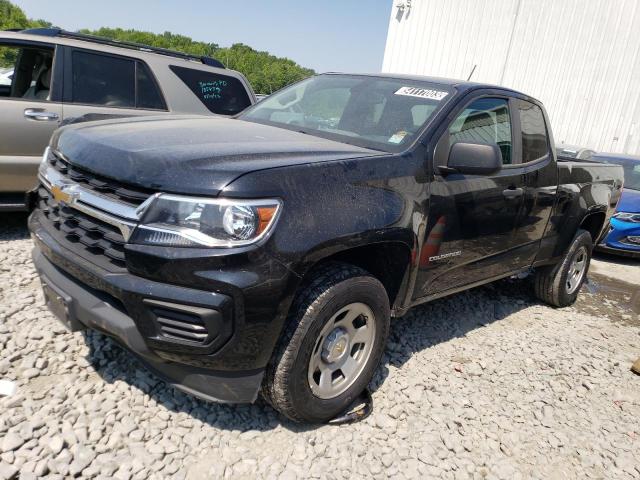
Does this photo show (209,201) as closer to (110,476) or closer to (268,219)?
(268,219)

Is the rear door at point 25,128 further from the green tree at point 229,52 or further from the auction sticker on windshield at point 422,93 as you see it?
the green tree at point 229,52

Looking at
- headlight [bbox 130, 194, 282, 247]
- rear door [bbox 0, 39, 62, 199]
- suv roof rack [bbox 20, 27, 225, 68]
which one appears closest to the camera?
headlight [bbox 130, 194, 282, 247]

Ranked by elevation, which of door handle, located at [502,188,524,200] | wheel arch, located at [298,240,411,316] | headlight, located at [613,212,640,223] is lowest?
headlight, located at [613,212,640,223]

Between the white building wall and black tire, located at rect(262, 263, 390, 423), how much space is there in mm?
14607

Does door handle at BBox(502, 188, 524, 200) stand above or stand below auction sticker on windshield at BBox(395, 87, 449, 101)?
below

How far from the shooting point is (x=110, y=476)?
2.17 metres

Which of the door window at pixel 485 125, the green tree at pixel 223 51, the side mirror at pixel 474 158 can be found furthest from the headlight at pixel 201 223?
the green tree at pixel 223 51

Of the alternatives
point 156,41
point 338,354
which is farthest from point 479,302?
point 156,41

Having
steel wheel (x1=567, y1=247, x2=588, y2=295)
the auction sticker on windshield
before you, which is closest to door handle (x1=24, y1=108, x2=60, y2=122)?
the auction sticker on windshield

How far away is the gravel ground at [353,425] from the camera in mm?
2324

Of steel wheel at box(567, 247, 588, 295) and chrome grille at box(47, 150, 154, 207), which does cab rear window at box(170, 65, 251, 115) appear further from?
steel wheel at box(567, 247, 588, 295)

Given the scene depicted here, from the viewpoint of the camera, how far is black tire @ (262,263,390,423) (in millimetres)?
2301

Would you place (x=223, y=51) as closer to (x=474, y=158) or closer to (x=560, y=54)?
(x=560, y=54)

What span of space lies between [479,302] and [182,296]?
11.3 ft
